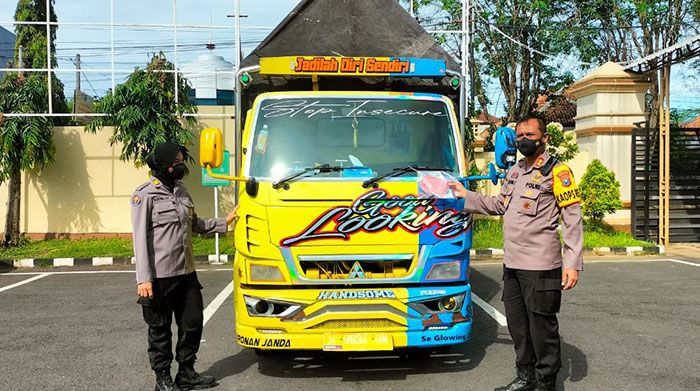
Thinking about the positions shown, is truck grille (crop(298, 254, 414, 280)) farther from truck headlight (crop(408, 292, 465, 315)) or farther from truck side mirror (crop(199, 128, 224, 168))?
truck side mirror (crop(199, 128, 224, 168))

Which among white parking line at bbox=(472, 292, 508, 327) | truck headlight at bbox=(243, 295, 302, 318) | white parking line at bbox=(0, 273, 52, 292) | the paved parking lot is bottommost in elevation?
white parking line at bbox=(0, 273, 52, 292)

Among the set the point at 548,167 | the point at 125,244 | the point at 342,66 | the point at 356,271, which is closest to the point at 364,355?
the point at 356,271

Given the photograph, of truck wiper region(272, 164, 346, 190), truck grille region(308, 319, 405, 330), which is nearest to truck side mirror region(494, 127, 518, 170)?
truck wiper region(272, 164, 346, 190)

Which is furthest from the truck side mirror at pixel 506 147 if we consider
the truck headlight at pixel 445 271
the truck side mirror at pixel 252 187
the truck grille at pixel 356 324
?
the truck side mirror at pixel 252 187

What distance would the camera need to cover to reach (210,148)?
4.48m

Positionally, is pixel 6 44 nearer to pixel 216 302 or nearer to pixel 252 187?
pixel 216 302

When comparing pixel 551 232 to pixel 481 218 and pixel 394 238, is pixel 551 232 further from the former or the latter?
pixel 481 218

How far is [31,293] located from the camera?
8594 millimetres

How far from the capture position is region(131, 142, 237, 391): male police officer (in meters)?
4.39

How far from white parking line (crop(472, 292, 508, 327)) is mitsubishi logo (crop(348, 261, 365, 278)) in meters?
2.60

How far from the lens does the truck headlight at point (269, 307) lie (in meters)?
4.50

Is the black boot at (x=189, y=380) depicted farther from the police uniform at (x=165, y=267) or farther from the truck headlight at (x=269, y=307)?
the truck headlight at (x=269, y=307)

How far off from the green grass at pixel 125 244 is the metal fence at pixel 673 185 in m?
0.59

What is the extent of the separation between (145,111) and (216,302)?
5.06 m
